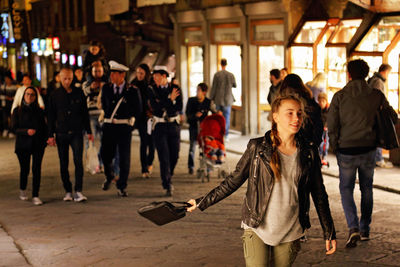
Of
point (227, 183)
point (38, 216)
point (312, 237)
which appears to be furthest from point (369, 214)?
point (38, 216)

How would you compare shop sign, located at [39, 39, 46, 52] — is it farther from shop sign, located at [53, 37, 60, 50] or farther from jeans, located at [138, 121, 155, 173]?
jeans, located at [138, 121, 155, 173]

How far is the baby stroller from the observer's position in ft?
46.8

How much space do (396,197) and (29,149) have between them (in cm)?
545

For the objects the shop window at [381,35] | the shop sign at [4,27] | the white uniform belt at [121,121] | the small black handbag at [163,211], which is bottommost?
the white uniform belt at [121,121]

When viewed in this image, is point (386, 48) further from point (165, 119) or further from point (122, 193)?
point (122, 193)

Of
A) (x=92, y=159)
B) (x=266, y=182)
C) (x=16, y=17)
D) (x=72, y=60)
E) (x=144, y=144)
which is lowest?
(x=92, y=159)

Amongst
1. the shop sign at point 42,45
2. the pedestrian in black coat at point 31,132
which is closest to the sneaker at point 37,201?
the pedestrian in black coat at point 31,132

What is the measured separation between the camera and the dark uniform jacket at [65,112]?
1223 cm

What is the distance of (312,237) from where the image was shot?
31.7 ft

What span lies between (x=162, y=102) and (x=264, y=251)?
293 inches

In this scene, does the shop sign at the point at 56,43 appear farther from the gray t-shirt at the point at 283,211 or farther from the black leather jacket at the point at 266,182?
the gray t-shirt at the point at 283,211

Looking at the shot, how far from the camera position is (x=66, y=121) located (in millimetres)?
12219

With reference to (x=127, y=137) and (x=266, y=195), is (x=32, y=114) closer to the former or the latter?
(x=127, y=137)

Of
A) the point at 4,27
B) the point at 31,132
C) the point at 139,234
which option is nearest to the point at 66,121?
the point at 31,132
